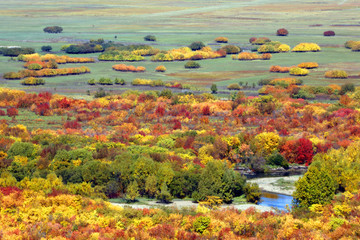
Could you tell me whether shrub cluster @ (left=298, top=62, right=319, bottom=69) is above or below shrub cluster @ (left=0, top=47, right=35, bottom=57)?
below

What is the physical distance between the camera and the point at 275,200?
4797cm

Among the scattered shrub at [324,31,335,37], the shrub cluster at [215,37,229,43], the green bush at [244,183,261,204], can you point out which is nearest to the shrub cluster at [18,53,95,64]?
the shrub cluster at [215,37,229,43]

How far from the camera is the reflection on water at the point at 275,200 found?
46625 mm

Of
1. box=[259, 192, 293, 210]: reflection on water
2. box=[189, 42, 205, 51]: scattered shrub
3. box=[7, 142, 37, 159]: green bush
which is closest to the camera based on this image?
box=[259, 192, 293, 210]: reflection on water

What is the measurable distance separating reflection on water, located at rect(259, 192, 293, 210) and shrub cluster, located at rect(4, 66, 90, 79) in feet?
206

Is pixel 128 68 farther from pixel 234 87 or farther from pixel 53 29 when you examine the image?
pixel 53 29

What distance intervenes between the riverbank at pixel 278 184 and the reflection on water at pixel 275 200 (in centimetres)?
72

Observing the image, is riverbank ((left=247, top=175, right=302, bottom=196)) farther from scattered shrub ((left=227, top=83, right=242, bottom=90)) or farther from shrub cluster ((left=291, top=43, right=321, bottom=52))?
shrub cluster ((left=291, top=43, right=321, bottom=52))

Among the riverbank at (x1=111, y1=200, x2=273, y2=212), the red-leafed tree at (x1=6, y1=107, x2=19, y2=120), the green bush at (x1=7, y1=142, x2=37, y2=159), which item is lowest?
the red-leafed tree at (x1=6, y1=107, x2=19, y2=120)

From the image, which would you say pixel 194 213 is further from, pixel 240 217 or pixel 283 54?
pixel 283 54

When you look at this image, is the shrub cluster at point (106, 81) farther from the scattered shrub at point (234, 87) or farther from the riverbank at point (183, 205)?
the riverbank at point (183, 205)

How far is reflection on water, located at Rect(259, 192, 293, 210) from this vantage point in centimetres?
4662

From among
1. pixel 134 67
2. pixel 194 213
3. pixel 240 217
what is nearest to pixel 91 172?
pixel 194 213

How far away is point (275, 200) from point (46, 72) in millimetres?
65209
